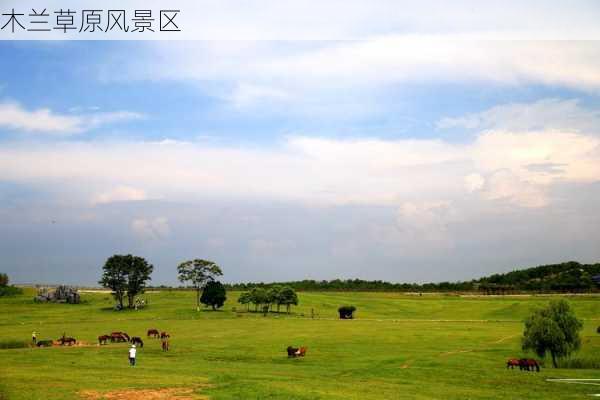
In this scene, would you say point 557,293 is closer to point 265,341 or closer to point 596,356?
point 596,356

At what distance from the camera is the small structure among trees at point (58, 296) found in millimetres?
115062

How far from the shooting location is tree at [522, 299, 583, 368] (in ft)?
172

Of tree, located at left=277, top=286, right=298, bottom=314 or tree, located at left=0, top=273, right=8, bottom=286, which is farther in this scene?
tree, located at left=0, top=273, right=8, bottom=286

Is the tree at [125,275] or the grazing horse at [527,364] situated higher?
the tree at [125,275]

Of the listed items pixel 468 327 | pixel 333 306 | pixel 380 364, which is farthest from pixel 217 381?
pixel 333 306

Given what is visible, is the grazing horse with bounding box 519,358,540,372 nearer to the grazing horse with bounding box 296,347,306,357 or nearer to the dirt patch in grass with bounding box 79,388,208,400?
the grazing horse with bounding box 296,347,306,357

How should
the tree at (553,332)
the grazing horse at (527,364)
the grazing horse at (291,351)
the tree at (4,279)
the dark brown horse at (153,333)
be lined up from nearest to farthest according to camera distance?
the grazing horse at (527,364) → the grazing horse at (291,351) → the tree at (553,332) → the dark brown horse at (153,333) → the tree at (4,279)

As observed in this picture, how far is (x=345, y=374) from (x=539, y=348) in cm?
2025

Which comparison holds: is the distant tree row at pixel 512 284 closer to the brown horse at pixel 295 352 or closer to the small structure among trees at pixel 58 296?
the small structure among trees at pixel 58 296

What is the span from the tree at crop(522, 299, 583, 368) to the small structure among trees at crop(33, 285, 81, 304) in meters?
88.7

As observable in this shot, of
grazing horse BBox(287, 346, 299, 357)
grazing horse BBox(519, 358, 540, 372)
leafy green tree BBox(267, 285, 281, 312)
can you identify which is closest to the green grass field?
grazing horse BBox(287, 346, 299, 357)

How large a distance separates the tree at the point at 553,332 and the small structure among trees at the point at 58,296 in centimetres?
8873

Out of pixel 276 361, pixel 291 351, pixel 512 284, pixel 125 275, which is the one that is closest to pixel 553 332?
pixel 291 351

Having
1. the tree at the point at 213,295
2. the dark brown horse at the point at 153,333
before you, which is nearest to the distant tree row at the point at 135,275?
the tree at the point at 213,295
